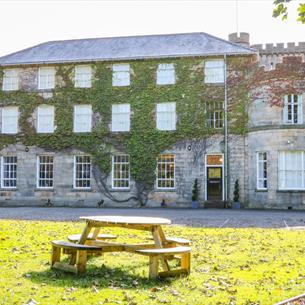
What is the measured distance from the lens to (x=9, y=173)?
3167 centimetres

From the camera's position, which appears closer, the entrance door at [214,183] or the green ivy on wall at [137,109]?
the entrance door at [214,183]

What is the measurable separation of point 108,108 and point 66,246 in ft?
74.5

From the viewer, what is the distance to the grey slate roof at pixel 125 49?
2995cm

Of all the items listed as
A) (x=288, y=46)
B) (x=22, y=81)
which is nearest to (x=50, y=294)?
(x=22, y=81)

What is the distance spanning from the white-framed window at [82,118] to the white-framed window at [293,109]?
1160 cm

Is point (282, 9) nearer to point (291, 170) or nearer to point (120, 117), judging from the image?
point (291, 170)

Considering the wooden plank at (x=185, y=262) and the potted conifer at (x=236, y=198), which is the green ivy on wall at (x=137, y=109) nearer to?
the potted conifer at (x=236, y=198)

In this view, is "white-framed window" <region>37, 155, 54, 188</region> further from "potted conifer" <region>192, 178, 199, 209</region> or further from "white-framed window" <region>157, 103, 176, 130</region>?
"potted conifer" <region>192, 178, 199, 209</region>

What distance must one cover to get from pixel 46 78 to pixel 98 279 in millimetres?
25492

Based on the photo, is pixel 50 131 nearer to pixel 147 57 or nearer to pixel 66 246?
pixel 147 57

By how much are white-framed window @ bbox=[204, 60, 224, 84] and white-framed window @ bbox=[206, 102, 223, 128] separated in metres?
1.34

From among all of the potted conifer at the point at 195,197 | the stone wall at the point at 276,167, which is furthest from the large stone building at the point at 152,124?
the potted conifer at the point at 195,197

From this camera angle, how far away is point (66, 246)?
828 cm

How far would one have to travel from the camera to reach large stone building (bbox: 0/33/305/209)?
89.2 ft
